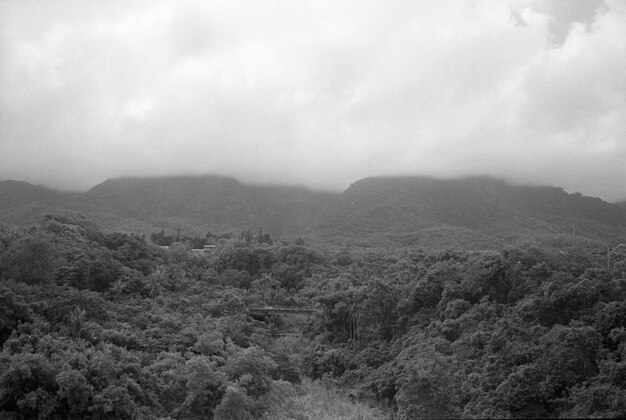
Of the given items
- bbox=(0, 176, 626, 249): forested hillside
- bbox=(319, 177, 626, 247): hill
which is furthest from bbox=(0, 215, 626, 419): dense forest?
bbox=(0, 176, 626, 249): forested hillside

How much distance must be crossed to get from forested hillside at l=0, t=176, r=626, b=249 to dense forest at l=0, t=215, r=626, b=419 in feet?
123

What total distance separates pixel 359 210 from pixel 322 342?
57.7 metres

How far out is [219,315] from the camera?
1484 inches

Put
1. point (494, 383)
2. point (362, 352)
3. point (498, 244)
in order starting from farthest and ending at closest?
point (498, 244)
point (362, 352)
point (494, 383)

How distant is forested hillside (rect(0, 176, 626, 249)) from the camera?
7794 cm

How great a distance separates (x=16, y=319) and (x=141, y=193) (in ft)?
266

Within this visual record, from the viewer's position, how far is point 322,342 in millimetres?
34062

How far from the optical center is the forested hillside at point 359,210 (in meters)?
77.9

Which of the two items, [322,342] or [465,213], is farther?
[465,213]

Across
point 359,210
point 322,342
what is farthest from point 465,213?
point 322,342

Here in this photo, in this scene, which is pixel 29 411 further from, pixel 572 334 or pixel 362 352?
pixel 572 334

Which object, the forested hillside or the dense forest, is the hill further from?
the dense forest

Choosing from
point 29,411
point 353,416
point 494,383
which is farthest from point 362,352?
point 29,411

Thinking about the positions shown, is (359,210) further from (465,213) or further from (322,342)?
(322,342)
